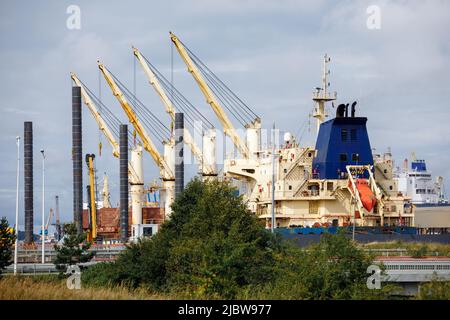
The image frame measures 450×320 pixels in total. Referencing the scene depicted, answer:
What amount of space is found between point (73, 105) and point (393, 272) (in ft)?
159

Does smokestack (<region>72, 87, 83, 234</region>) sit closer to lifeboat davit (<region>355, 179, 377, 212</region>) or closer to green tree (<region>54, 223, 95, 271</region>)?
lifeboat davit (<region>355, 179, 377, 212</region>)

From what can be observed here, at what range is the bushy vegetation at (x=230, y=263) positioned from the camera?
105 feet

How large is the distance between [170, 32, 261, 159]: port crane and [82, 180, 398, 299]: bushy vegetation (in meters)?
40.5

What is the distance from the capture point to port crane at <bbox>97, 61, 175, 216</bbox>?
355 feet

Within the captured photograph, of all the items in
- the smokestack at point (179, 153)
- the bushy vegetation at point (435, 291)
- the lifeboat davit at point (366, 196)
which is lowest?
the bushy vegetation at point (435, 291)

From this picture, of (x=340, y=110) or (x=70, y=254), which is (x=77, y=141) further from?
(x=70, y=254)

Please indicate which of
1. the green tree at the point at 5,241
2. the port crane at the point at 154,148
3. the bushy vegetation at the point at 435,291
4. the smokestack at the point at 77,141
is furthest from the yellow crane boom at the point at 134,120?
the bushy vegetation at the point at 435,291

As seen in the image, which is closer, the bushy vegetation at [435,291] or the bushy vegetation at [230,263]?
the bushy vegetation at [435,291]

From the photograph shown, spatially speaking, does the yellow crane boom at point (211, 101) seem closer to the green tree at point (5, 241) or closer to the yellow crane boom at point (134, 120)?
the yellow crane boom at point (134, 120)

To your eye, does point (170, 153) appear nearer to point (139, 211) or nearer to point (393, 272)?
point (139, 211)

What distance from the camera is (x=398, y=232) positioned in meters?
70.8

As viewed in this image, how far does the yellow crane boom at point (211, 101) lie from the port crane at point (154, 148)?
464 inches
